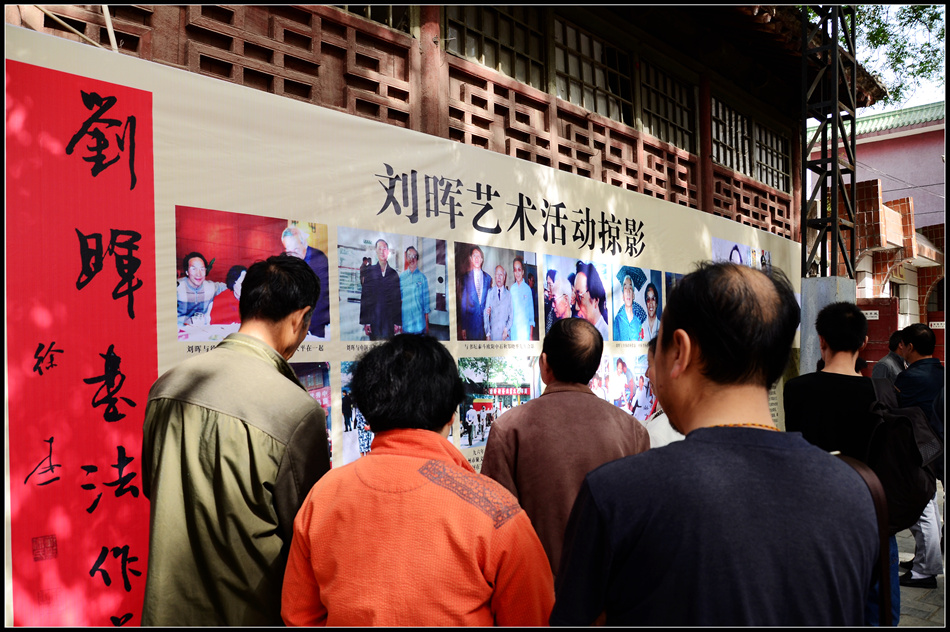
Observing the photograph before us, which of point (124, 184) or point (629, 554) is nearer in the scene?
point (629, 554)

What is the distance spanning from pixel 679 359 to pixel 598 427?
1.26 meters

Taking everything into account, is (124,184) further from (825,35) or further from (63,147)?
(825,35)

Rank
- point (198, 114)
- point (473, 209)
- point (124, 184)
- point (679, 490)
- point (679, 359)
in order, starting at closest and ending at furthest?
1. point (679, 490)
2. point (679, 359)
3. point (124, 184)
4. point (198, 114)
5. point (473, 209)

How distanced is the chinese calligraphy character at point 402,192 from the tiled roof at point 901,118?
57.2ft

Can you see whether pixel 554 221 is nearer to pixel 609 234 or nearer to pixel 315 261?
pixel 609 234

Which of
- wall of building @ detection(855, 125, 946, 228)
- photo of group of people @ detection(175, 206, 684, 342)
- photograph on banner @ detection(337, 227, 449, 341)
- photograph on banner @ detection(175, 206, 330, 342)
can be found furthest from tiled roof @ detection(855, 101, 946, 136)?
photograph on banner @ detection(175, 206, 330, 342)

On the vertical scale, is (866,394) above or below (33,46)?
below

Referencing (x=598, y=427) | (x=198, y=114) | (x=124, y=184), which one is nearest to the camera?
(x=598, y=427)

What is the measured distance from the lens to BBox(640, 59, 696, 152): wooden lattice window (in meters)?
5.94

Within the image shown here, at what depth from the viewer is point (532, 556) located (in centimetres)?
139

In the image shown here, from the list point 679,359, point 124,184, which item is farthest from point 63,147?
point 679,359

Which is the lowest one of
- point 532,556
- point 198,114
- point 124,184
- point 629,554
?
point 532,556

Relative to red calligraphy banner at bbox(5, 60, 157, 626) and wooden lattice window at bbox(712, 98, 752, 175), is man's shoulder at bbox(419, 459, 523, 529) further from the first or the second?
wooden lattice window at bbox(712, 98, 752, 175)

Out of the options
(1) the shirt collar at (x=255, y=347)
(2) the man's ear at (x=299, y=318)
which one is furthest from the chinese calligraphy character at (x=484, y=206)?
(1) the shirt collar at (x=255, y=347)
